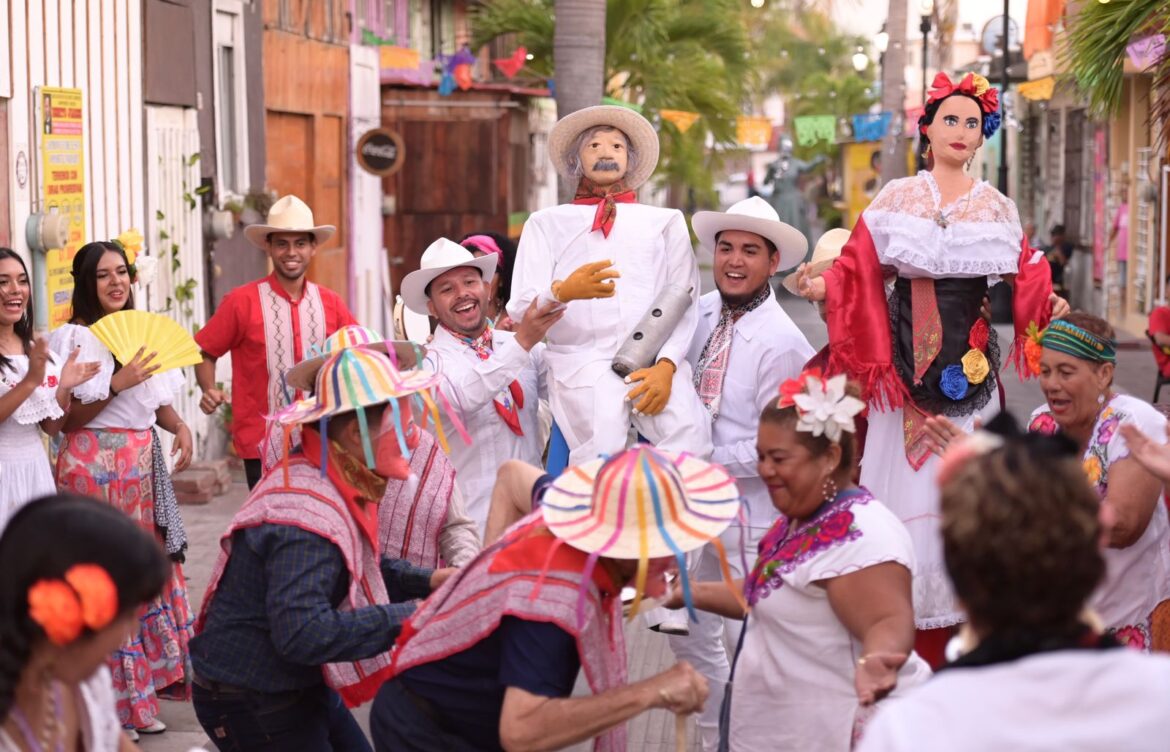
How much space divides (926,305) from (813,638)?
2.17 meters

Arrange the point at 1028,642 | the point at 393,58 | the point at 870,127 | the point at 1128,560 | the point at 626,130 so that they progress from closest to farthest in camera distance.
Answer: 1. the point at 1028,642
2. the point at 1128,560
3. the point at 626,130
4. the point at 393,58
5. the point at 870,127

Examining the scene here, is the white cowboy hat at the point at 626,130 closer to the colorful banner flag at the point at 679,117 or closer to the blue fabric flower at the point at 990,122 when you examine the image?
the blue fabric flower at the point at 990,122

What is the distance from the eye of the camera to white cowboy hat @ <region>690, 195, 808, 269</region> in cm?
590

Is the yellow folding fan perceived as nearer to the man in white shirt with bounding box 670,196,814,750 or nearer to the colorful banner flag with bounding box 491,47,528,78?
the man in white shirt with bounding box 670,196,814,750

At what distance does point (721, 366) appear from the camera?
5.96 meters

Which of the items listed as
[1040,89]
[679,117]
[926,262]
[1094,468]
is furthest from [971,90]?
[679,117]

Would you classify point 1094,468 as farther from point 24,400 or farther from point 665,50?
point 665,50

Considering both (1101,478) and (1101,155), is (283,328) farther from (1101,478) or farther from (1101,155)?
(1101,155)

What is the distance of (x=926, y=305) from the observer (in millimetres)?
5660

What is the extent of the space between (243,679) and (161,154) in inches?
328

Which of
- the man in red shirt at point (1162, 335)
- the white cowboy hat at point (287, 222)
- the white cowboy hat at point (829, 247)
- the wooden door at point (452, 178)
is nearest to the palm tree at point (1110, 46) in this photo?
the white cowboy hat at point (829, 247)

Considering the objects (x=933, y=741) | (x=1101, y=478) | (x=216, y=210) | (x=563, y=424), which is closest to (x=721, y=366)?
(x=563, y=424)

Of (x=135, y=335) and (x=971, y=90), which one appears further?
(x=135, y=335)

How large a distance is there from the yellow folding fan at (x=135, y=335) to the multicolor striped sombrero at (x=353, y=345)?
1826 mm
